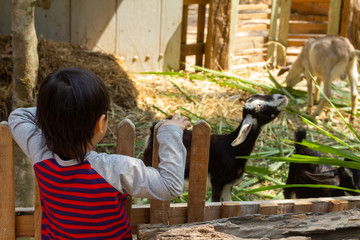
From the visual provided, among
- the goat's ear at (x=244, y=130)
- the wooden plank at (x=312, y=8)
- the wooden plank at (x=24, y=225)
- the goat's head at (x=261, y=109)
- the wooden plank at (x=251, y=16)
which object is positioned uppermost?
the wooden plank at (x=312, y=8)

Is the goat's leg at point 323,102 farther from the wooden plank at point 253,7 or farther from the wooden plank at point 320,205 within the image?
the wooden plank at point 320,205

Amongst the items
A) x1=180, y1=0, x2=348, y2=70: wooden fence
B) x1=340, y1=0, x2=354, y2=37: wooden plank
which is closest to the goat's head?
x1=180, y1=0, x2=348, y2=70: wooden fence

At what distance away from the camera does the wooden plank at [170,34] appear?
8.65 m

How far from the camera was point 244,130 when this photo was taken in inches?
156

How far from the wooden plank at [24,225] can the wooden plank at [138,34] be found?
5972mm

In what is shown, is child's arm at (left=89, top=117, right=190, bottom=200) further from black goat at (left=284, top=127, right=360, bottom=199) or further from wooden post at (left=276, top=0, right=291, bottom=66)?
wooden post at (left=276, top=0, right=291, bottom=66)

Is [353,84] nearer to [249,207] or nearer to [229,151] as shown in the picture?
[229,151]

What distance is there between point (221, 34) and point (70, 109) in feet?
24.1

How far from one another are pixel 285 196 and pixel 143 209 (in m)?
2.11

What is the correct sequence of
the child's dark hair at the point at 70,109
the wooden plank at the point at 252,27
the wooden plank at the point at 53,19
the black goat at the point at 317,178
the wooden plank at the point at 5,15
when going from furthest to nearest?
the wooden plank at the point at 252,27 → the wooden plank at the point at 53,19 → the wooden plank at the point at 5,15 → the black goat at the point at 317,178 → the child's dark hair at the point at 70,109

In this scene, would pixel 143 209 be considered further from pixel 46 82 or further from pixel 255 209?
pixel 46 82

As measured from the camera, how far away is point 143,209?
8.82 feet

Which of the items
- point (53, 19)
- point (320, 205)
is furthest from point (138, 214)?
point (53, 19)

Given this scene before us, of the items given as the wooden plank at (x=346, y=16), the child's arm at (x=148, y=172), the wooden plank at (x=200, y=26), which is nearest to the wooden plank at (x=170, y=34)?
the wooden plank at (x=200, y=26)
